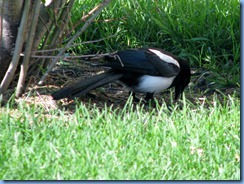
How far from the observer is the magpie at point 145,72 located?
6.02 m

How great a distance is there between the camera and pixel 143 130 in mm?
4824

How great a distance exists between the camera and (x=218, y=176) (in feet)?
13.5

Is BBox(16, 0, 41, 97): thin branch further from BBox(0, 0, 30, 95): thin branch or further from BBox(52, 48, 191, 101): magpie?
BBox(52, 48, 191, 101): magpie

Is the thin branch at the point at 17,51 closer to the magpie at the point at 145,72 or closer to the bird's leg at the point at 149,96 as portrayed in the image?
the magpie at the point at 145,72

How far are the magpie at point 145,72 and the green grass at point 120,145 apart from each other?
32.1 inches

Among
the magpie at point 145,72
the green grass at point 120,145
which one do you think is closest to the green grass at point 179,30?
the magpie at point 145,72

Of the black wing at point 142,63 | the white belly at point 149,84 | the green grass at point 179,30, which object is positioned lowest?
the white belly at point 149,84

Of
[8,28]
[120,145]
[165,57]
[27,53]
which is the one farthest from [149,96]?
[120,145]

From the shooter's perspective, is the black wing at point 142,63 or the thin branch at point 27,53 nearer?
the thin branch at point 27,53

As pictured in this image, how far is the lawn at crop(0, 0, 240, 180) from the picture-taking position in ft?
13.5

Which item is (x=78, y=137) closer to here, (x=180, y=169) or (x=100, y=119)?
(x=100, y=119)

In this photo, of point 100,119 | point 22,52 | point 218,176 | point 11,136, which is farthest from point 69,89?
point 218,176

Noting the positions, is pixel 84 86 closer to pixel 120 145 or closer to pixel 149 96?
pixel 149 96

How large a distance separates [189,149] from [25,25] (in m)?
1.85
